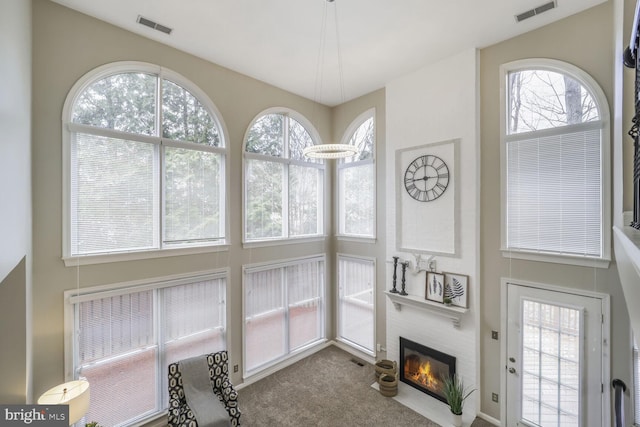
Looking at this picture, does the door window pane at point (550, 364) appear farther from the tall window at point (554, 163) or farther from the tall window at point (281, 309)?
the tall window at point (281, 309)

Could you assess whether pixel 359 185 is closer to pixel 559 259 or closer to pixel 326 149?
pixel 326 149

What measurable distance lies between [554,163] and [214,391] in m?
5.09

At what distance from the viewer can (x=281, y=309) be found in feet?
16.4

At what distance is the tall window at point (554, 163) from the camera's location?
3.01m

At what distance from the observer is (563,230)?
3.21 metres

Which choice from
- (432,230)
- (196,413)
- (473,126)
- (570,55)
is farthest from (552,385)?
(196,413)

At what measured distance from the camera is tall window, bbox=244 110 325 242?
4.64 meters

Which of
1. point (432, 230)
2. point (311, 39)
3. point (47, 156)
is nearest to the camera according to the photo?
point (47, 156)

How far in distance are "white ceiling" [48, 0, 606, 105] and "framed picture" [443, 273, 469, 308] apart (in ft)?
10.5

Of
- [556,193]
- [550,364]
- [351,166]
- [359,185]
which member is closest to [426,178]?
[359,185]

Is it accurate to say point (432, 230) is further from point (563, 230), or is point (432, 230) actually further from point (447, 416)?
point (447, 416)

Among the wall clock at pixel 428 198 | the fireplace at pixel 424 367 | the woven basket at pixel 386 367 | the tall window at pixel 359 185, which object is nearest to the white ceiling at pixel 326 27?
the tall window at pixel 359 185

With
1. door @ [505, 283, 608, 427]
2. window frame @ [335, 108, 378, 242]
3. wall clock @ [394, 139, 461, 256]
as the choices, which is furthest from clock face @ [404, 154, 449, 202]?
door @ [505, 283, 608, 427]

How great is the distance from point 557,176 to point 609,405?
248cm
